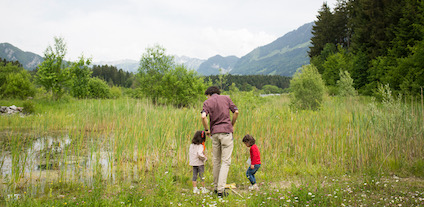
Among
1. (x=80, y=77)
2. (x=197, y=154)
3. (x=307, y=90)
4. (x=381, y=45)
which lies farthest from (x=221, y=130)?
(x=80, y=77)

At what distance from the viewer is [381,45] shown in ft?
70.7

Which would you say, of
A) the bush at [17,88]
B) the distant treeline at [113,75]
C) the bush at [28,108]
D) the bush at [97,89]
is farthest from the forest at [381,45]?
the distant treeline at [113,75]

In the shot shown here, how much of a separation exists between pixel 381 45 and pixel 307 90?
31.7 feet

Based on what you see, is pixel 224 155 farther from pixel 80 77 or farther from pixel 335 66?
pixel 335 66

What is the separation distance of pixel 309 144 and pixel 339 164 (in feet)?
2.78

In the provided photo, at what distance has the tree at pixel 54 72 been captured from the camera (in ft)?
70.3

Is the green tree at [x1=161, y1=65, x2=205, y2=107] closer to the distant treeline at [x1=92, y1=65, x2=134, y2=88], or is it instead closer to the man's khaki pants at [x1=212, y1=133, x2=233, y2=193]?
the man's khaki pants at [x1=212, y1=133, x2=233, y2=193]

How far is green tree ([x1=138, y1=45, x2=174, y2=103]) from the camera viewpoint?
20391 mm

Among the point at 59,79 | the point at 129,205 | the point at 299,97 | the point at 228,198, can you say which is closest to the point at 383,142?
the point at 228,198

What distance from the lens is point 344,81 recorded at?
1928 centimetres

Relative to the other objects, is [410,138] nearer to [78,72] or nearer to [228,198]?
[228,198]

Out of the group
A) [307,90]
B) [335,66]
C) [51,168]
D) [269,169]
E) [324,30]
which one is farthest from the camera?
[324,30]

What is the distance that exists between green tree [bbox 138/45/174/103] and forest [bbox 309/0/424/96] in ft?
46.7

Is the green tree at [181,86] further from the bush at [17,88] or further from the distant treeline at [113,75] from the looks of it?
the distant treeline at [113,75]
